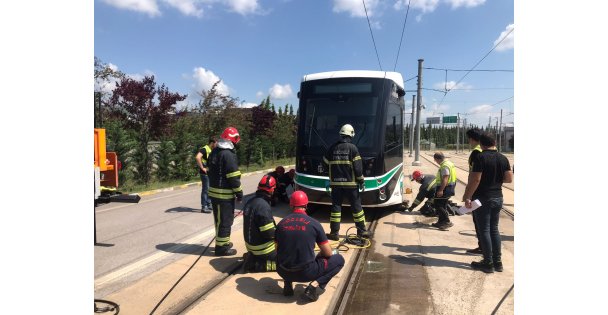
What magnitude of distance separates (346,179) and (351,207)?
1.59ft

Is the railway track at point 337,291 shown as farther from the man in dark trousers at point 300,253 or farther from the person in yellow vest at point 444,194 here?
the person in yellow vest at point 444,194

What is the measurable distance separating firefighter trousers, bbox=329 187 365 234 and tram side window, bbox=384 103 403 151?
5.45 ft

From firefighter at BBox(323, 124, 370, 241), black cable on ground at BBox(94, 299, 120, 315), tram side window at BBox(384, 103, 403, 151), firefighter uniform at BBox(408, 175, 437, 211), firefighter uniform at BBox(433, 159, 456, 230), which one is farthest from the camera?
firefighter uniform at BBox(408, 175, 437, 211)

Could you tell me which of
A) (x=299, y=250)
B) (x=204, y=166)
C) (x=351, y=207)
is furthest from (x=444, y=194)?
(x=204, y=166)

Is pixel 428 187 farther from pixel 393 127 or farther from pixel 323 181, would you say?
pixel 323 181

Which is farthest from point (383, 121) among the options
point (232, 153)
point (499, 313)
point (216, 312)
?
point (216, 312)

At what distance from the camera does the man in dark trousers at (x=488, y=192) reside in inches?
192

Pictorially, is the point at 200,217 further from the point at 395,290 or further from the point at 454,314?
the point at 454,314

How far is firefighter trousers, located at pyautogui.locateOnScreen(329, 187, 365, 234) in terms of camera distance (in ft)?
21.1

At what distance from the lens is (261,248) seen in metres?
4.88

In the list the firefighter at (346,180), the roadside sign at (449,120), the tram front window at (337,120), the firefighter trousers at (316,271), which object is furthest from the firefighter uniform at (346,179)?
the roadside sign at (449,120)

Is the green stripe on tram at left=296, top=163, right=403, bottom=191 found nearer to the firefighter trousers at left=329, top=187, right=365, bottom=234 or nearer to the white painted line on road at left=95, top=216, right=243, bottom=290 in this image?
the firefighter trousers at left=329, top=187, right=365, bottom=234

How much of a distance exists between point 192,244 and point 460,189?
396 inches

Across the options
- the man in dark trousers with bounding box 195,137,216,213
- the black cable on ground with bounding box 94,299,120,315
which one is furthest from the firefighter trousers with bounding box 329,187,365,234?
the black cable on ground with bounding box 94,299,120,315
